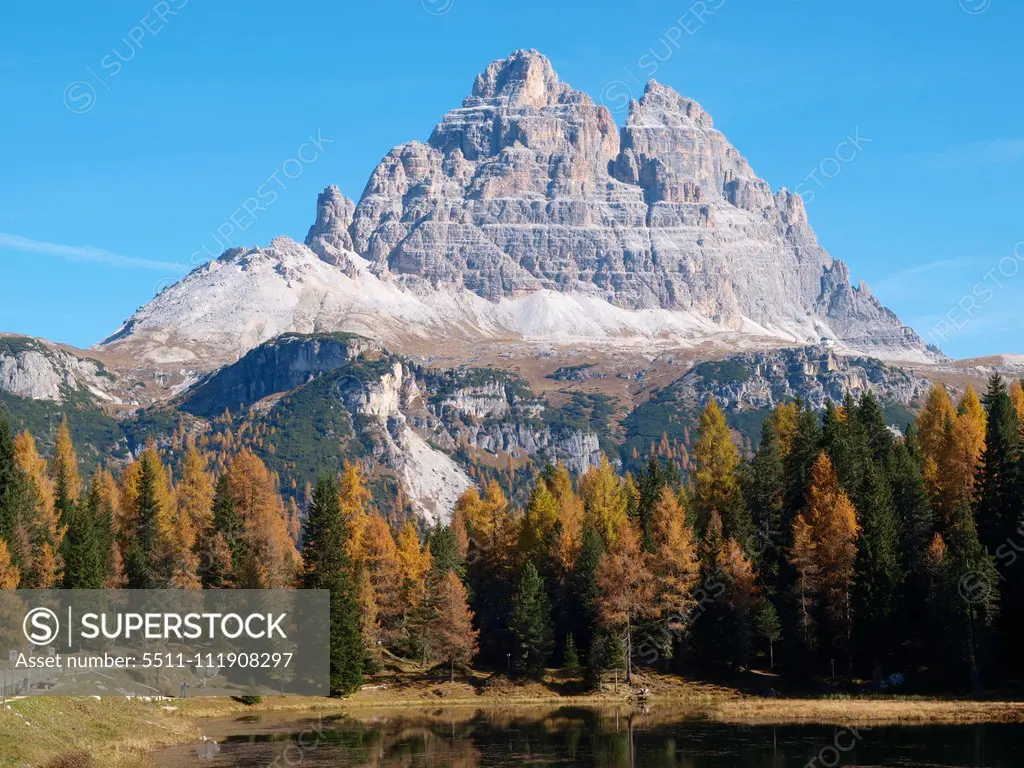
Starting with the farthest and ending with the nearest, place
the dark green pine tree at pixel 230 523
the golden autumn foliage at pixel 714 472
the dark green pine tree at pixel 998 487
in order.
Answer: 1. the golden autumn foliage at pixel 714 472
2. the dark green pine tree at pixel 230 523
3. the dark green pine tree at pixel 998 487

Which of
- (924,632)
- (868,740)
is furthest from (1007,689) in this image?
(868,740)

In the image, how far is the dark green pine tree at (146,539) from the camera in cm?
12275

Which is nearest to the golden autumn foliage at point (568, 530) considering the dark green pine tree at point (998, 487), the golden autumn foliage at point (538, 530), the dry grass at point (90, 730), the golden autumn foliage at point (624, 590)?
the golden autumn foliage at point (538, 530)

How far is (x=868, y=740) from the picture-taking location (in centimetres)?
8325

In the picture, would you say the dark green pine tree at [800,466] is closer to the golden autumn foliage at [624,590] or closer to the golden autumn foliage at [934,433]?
the golden autumn foliage at [934,433]

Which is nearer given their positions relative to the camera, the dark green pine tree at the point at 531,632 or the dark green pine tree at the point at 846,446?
the dark green pine tree at the point at 846,446

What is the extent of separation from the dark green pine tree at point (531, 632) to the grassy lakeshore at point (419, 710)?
181cm

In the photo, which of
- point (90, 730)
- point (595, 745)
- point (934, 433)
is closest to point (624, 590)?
point (595, 745)

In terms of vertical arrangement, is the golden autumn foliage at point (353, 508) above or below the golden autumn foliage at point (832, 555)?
above

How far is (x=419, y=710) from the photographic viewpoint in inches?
→ 4424

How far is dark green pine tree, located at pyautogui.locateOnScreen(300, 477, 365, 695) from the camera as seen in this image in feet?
369

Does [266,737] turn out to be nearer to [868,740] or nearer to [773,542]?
[868,740]

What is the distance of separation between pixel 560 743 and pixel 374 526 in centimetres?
5343

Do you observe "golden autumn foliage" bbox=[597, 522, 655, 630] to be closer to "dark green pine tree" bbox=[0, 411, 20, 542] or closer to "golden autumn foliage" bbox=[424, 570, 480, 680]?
"golden autumn foliage" bbox=[424, 570, 480, 680]
